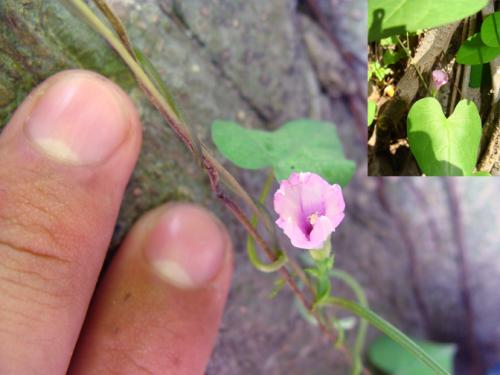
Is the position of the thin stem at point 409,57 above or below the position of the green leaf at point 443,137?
above

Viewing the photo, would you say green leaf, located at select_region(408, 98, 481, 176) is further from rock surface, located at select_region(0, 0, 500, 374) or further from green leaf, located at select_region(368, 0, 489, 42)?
rock surface, located at select_region(0, 0, 500, 374)

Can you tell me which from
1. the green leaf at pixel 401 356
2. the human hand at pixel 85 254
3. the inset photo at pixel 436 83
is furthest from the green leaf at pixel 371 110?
the green leaf at pixel 401 356

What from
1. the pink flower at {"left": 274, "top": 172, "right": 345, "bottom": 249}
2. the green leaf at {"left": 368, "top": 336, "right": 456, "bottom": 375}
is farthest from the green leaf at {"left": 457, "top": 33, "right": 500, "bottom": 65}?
the green leaf at {"left": 368, "top": 336, "right": 456, "bottom": 375}

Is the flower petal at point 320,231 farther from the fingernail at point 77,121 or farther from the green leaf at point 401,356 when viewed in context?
the green leaf at point 401,356

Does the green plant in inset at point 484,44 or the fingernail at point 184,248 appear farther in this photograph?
the fingernail at point 184,248

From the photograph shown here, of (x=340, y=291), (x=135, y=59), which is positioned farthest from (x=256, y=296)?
(x=135, y=59)
